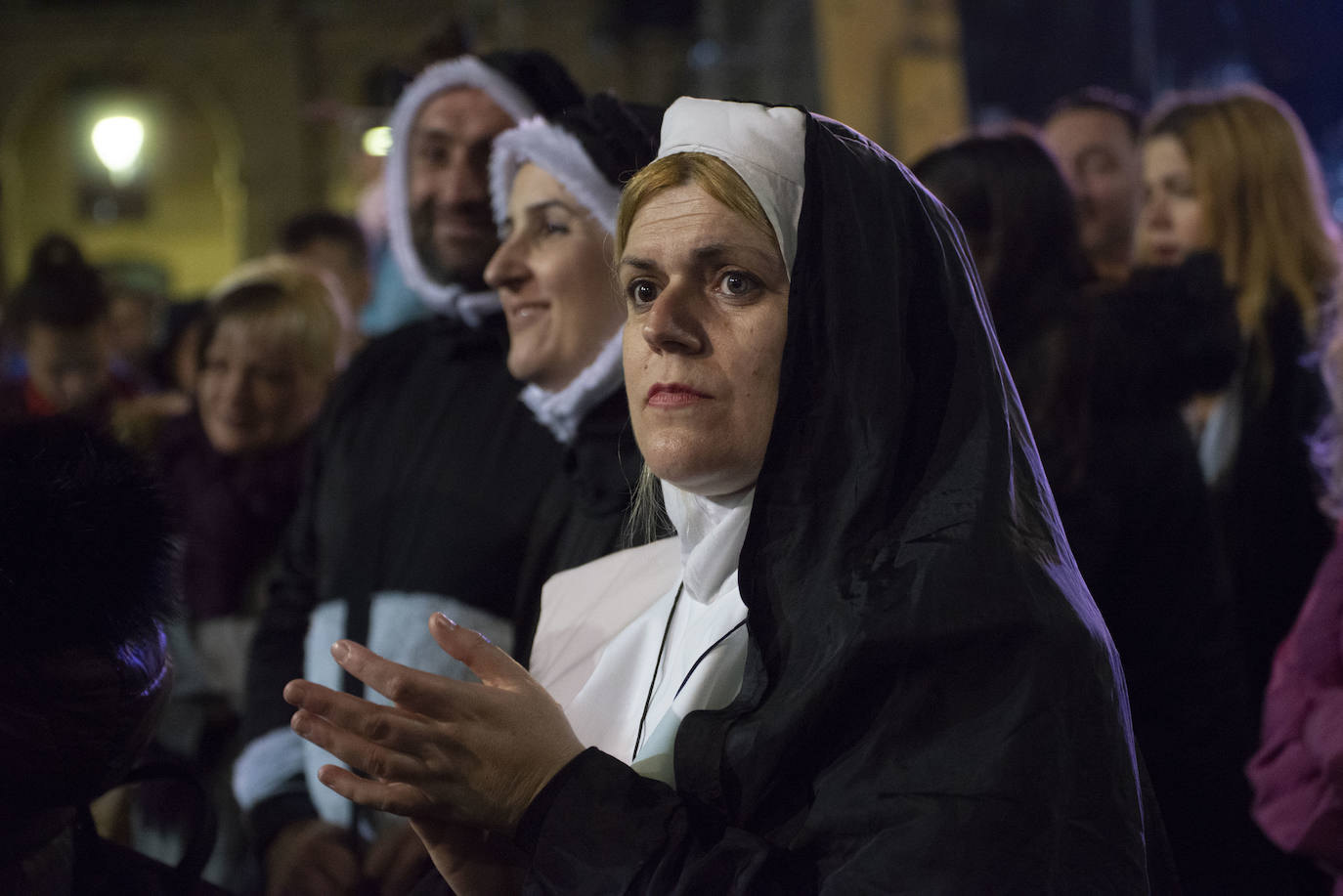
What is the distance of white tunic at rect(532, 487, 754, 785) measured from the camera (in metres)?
1.60

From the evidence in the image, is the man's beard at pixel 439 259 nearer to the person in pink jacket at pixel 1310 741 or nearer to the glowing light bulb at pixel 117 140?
A: the person in pink jacket at pixel 1310 741

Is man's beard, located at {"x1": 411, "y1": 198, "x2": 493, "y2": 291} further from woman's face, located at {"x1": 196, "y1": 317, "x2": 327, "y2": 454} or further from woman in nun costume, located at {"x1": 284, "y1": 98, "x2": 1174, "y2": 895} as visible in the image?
woman in nun costume, located at {"x1": 284, "y1": 98, "x2": 1174, "y2": 895}

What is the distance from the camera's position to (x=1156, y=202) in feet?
12.8

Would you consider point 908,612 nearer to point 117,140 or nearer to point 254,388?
point 254,388

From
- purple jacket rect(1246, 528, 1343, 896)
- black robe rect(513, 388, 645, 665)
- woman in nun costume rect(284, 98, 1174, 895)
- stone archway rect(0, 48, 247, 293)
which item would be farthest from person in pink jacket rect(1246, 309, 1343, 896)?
stone archway rect(0, 48, 247, 293)

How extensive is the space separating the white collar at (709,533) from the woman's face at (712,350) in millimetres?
Result: 28

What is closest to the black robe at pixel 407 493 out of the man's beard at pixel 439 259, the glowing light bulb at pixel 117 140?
the man's beard at pixel 439 259

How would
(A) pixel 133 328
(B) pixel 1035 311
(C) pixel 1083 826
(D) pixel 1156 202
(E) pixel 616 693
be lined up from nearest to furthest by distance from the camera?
(C) pixel 1083 826
(E) pixel 616 693
(B) pixel 1035 311
(D) pixel 1156 202
(A) pixel 133 328

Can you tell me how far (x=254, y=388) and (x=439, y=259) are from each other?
43.4 inches

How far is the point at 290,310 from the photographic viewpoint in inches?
154

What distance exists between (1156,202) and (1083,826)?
9.58 feet

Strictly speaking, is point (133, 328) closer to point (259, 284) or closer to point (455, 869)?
point (259, 284)

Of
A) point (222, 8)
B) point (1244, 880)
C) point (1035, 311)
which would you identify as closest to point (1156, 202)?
point (1035, 311)

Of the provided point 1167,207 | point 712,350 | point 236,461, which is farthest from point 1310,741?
point 236,461
